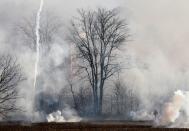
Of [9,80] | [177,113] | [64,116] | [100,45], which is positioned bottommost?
[64,116]

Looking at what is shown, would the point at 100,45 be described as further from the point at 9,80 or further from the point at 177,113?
the point at 177,113

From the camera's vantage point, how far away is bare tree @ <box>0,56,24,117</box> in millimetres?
28219

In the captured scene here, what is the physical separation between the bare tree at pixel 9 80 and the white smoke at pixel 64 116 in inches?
109

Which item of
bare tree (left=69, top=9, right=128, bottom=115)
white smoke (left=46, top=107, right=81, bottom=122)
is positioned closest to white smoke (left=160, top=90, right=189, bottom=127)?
bare tree (left=69, top=9, right=128, bottom=115)

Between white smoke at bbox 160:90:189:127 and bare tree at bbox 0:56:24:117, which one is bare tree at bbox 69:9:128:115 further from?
white smoke at bbox 160:90:189:127

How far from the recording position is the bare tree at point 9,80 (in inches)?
1111

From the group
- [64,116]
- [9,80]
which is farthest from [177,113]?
[9,80]

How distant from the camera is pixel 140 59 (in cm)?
2852

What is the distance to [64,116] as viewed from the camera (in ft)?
90.7

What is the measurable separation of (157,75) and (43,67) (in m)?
7.76

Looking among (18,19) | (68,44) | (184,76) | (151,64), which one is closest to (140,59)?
(151,64)

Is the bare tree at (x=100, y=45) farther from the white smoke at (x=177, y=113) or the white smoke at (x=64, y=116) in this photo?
the white smoke at (x=177, y=113)

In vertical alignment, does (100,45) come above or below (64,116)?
above

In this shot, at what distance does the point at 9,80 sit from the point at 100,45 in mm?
6672
